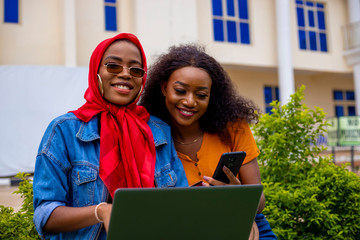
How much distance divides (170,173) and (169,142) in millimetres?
179

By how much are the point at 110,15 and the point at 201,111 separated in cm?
955

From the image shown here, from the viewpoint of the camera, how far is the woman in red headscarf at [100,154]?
1480 millimetres

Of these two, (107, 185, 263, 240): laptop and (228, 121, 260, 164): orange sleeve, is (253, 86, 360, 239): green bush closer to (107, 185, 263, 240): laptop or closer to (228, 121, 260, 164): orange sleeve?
(228, 121, 260, 164): orange sleeve

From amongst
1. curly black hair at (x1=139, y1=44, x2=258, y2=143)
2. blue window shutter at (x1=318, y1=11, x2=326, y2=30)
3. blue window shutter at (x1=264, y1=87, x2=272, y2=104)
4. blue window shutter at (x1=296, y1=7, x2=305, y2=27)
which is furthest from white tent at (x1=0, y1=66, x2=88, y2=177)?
blue window shutter at (x1=318, y1=11, x2=326, y2=30)

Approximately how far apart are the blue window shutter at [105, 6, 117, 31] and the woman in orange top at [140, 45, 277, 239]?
9.08 m

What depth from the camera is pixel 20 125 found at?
7.90m

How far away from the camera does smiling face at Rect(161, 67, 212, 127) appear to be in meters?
2.02

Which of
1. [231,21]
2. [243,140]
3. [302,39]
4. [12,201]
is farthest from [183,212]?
[302,39]

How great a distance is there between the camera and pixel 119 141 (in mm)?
1684

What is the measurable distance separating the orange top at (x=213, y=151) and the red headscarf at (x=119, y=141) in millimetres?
427

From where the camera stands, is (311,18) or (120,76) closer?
(120,76)

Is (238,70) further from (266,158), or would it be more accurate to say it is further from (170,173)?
(170,173)

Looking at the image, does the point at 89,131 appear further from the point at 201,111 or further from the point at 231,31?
the point at 231,31

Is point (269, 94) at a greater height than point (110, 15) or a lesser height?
lesser
